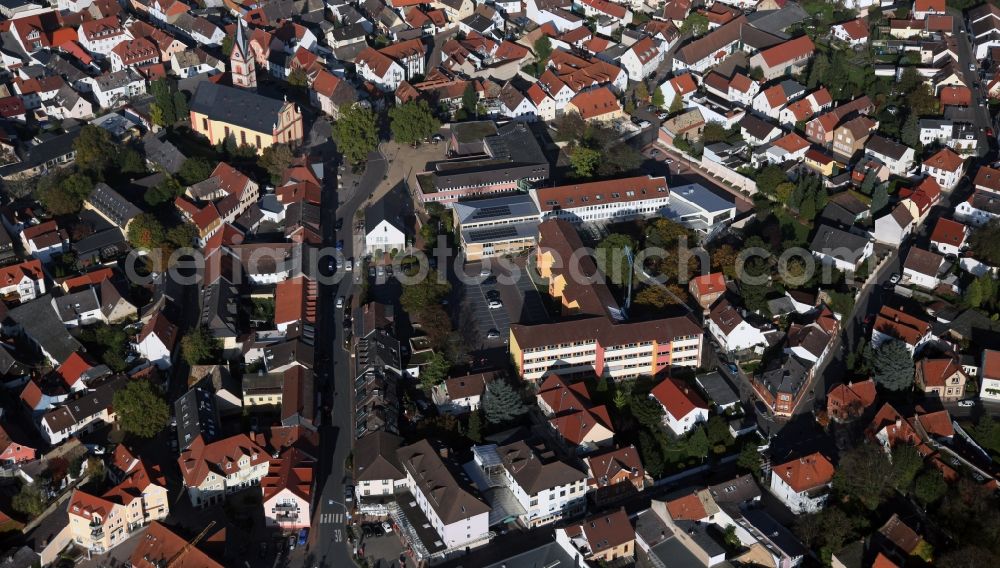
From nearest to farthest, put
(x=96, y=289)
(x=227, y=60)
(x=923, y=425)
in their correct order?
(x=923, y=425) → (x=96, y=289) → (x=227, y=60)

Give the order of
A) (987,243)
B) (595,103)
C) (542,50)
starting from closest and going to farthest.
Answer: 1. (987,243)
2. (595,103)
3. (542,50)

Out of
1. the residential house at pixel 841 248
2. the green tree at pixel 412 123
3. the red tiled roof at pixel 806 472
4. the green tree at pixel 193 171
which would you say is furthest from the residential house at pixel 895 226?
the green tree at pixel 193 171

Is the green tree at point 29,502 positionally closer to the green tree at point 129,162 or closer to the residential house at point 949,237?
the green tree at point 129,162

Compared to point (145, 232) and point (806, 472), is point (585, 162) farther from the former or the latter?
point (806, 472)

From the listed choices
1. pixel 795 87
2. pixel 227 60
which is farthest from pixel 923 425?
pixel 227 60

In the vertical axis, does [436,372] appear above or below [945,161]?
below

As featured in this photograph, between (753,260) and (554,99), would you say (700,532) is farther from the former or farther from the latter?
(554,99)

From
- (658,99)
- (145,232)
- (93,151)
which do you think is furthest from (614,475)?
(93,151)
